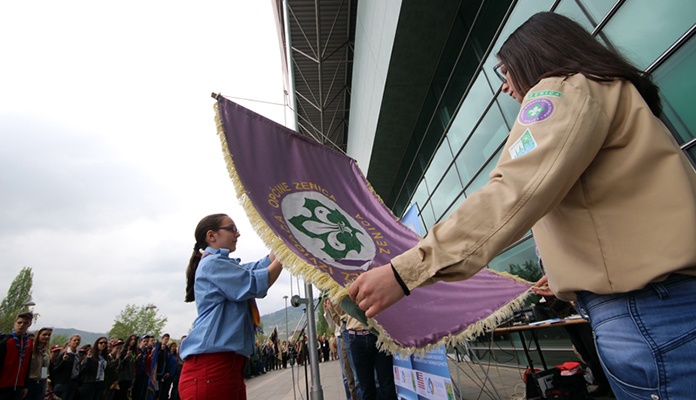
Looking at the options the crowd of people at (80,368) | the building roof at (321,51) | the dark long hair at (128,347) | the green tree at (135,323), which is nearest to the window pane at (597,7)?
the building roof at (321,51)

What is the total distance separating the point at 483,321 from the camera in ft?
6.06

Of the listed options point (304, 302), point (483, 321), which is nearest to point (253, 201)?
point (483, 321)

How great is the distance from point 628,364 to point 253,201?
1.57 metres

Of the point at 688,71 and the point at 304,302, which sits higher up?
the point at 688,71

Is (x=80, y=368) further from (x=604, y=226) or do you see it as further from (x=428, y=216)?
(x=604, y=226)

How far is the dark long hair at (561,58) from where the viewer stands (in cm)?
95

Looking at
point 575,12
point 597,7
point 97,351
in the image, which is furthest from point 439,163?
point 97,351

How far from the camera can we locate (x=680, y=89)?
115 inches

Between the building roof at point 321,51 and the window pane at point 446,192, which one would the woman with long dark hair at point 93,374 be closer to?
the building roof at point 321,51

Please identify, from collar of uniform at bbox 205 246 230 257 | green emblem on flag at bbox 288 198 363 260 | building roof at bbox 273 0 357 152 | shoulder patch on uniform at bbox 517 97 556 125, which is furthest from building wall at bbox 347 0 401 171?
shoulder patch on uniform at bbox 517 97 556 125

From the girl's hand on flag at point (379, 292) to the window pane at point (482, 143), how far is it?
17.3 ft

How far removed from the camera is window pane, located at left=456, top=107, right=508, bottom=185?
5.63 m

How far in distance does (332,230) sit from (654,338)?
1.41 metres

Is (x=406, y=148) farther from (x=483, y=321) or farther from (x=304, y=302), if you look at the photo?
(x=483, y=321)
